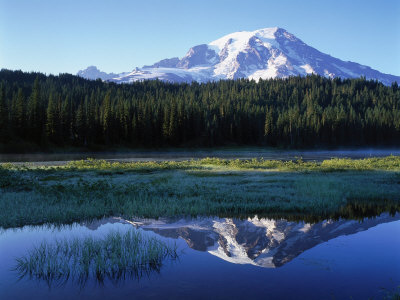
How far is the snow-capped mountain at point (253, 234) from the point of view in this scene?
40.0 ft

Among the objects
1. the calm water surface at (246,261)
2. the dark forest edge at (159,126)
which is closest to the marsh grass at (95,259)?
the calm water surface at (246,261)

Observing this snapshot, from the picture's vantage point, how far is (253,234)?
47.6 ft

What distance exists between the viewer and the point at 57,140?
96.1 m

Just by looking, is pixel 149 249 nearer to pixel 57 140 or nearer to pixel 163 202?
pixel 163 202

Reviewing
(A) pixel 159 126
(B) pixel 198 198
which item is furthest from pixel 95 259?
(A) pixel 159 126

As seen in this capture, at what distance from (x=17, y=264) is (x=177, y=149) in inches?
3994

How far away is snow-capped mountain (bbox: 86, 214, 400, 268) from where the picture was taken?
12.2m

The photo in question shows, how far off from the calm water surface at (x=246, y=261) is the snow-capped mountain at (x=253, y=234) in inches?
1.4

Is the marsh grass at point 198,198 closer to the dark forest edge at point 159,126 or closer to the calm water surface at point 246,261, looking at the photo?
the calm water surface at point 246,261

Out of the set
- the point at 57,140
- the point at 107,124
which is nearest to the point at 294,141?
the point at 107,124

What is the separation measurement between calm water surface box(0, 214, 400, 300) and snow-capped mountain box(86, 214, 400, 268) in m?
0.04

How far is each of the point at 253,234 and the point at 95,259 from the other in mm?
6598

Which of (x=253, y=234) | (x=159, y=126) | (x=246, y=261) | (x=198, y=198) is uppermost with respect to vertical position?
(x=159, y=126)

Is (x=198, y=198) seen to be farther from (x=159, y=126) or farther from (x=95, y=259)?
(x=159, y=126)
